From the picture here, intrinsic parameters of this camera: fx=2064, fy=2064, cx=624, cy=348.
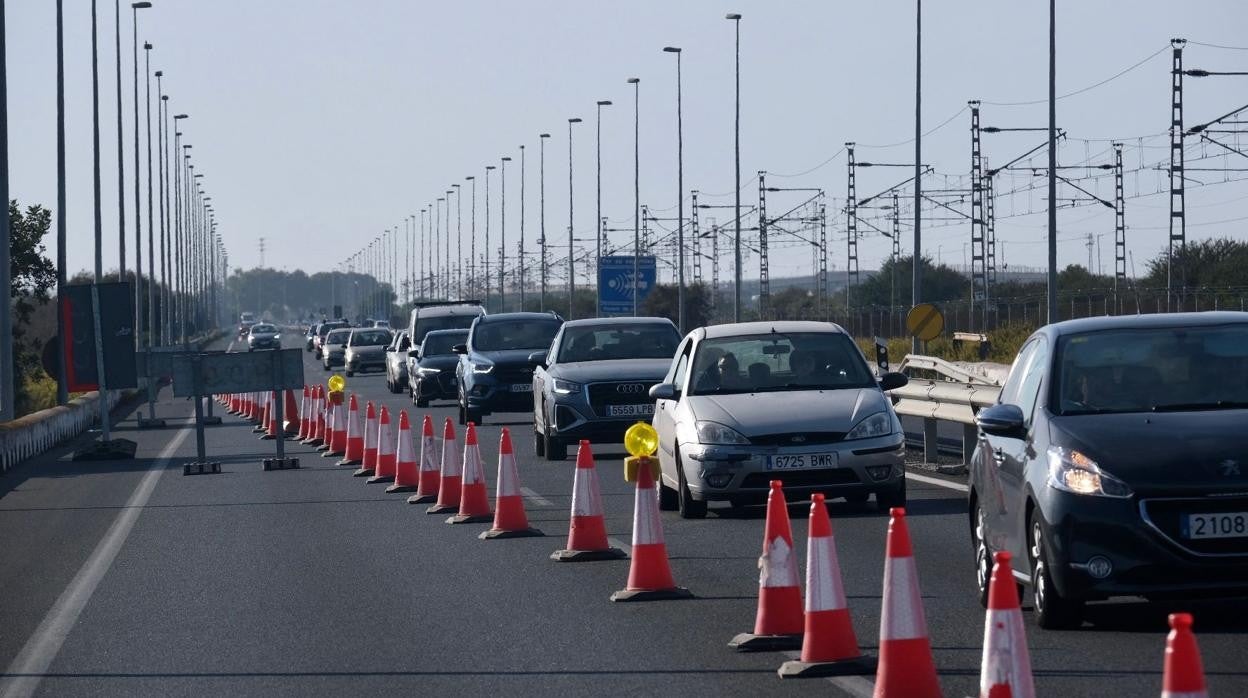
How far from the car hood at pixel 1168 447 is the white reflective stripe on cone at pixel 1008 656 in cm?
274

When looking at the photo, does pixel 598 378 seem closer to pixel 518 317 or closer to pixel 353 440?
pixel 353 440

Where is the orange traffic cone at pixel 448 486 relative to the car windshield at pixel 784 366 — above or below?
below

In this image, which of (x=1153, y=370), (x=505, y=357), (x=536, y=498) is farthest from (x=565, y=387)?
(x=1153, y=370)

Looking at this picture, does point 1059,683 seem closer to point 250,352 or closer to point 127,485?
point 127,485

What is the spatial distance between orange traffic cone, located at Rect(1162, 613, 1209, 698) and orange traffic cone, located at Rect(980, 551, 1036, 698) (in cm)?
133

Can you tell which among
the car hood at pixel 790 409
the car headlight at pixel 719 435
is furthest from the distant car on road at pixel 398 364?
the car headlight at pixel 719 435

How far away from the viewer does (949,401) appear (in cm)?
1888

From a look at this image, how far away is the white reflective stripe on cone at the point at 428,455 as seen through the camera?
58.5 ft

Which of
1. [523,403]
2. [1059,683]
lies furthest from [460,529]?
[523,403]

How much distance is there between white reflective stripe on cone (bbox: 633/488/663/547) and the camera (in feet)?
35.9

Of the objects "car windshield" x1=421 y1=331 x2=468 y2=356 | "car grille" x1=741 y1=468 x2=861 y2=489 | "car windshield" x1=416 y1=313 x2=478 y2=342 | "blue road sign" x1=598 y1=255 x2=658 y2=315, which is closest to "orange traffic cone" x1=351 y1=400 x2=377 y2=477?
"car grille" x1=741 y1=468 x2=861 y2=489

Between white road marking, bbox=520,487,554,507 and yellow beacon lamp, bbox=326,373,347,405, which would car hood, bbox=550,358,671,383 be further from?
yellow beacon lamp, bbox=326,373,347,405

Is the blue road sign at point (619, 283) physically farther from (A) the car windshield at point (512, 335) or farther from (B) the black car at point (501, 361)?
(A) the car windshield at point (512, 335)

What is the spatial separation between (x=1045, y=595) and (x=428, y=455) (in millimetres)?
9406
